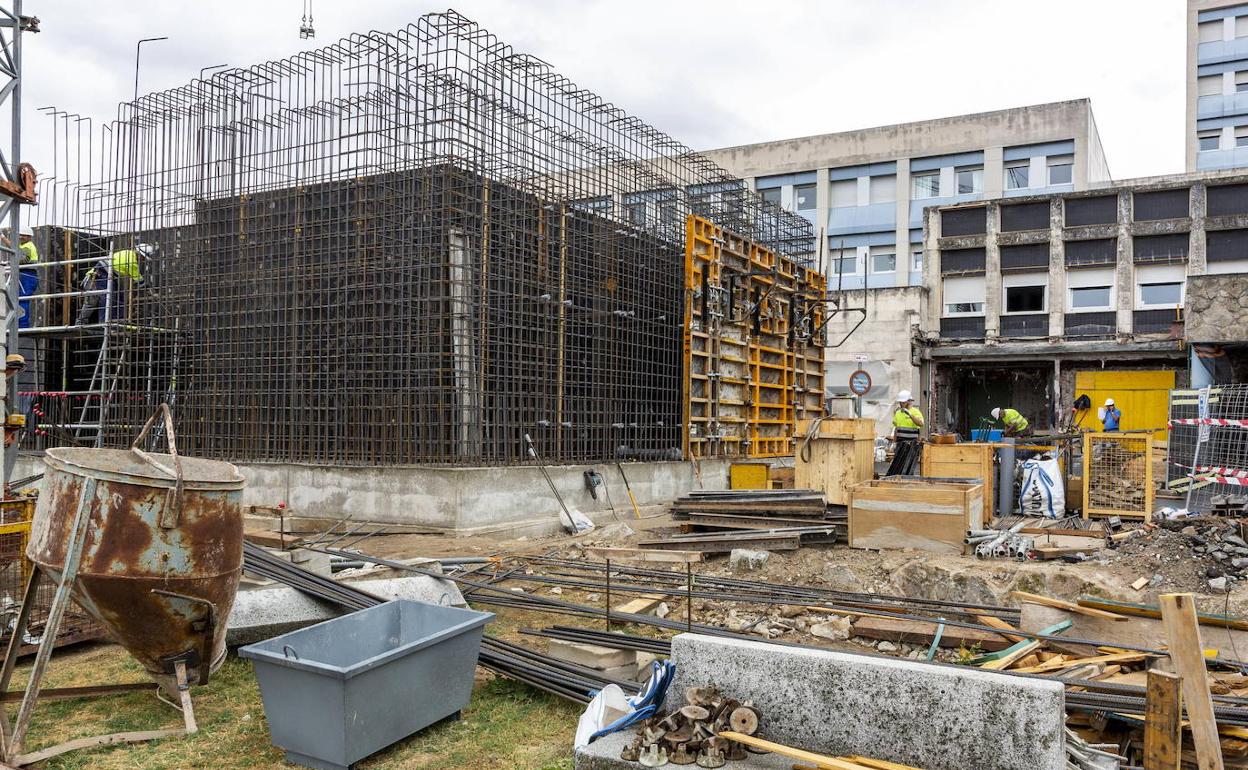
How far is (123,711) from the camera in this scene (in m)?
5.88

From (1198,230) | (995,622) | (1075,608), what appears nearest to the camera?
(1075,608)

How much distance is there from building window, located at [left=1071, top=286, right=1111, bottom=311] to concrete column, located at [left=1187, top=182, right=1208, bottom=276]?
2707 millimetres

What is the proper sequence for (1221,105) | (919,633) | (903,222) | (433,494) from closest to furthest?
(919,633) < (433,494) < (903,222) < (1221,105)

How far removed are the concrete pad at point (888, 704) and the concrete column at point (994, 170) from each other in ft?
131

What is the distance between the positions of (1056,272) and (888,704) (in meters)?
30.6

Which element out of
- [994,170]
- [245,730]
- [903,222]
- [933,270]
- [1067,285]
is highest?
[994,170]

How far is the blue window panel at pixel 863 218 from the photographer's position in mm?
42031

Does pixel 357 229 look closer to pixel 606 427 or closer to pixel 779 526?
pixel 606 427

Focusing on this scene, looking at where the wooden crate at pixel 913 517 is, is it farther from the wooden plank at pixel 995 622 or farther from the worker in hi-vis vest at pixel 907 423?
the worker in hi-vis vest at pixel 907 423

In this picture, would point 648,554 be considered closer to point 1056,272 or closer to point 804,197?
point 1056,272

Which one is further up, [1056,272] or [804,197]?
[804,197]

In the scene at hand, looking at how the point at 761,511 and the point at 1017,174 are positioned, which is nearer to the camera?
the point at 761,511

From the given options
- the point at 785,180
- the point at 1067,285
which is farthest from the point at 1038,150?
the point at 785,180

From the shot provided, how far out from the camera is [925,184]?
4166 centimetres
